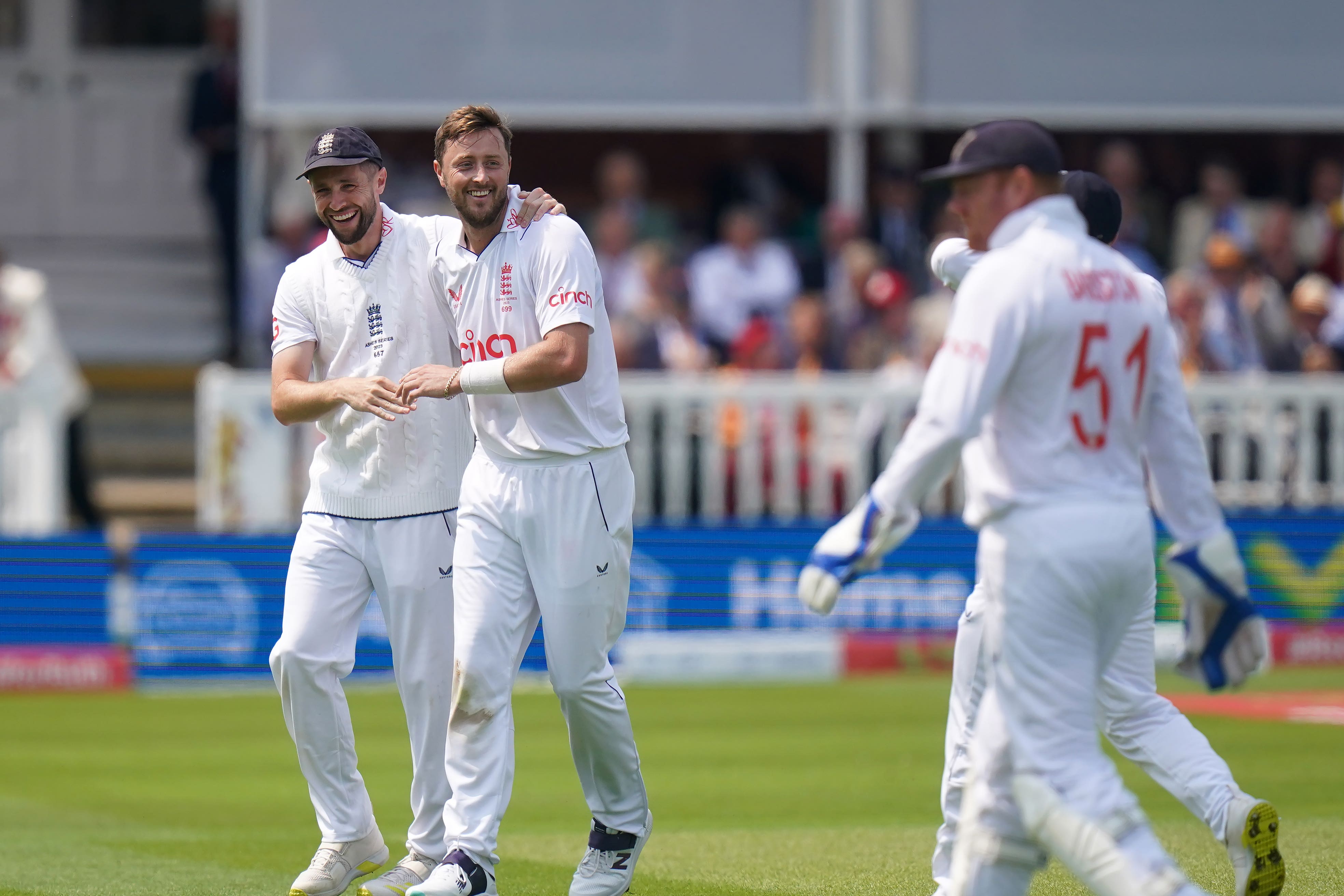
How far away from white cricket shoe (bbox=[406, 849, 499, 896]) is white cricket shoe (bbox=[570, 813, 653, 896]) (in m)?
0.37

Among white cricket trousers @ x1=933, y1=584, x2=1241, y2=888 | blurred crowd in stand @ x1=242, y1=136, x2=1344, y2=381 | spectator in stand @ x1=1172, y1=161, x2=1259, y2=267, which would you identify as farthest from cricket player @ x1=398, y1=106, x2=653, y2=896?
spectator in stand @ x1=1172, y1=161, x2=1259, y2=267

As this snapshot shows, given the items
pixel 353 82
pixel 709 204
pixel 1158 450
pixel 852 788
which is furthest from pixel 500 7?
pixel 1158 450

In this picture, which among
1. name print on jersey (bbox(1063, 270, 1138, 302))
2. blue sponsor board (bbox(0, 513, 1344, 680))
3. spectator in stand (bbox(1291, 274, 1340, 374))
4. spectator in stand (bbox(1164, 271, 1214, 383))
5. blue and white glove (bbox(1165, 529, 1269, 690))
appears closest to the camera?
name print on jersey (bbox(1063, 270, 1138, 302))

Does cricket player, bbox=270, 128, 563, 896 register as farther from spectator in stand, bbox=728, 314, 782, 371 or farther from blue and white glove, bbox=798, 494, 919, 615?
spectator in stand, bbox=728, 314, 782, 371

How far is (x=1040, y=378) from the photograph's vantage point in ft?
14.9

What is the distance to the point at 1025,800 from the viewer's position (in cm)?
446

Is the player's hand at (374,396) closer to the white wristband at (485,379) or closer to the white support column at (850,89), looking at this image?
the white wristband at (485,379)

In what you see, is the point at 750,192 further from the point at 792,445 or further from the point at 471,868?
the point at 471,868

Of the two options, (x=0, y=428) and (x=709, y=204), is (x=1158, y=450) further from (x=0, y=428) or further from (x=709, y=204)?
(x=709, y=204)

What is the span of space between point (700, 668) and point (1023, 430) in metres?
9.11

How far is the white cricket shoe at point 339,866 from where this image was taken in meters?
6.02

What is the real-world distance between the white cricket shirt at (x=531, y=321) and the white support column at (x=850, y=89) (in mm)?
10185

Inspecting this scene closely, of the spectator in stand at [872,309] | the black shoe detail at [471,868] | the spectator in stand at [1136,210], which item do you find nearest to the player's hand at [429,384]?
the black shoe detail at [471,868]

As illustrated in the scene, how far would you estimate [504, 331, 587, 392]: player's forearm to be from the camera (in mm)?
5777
